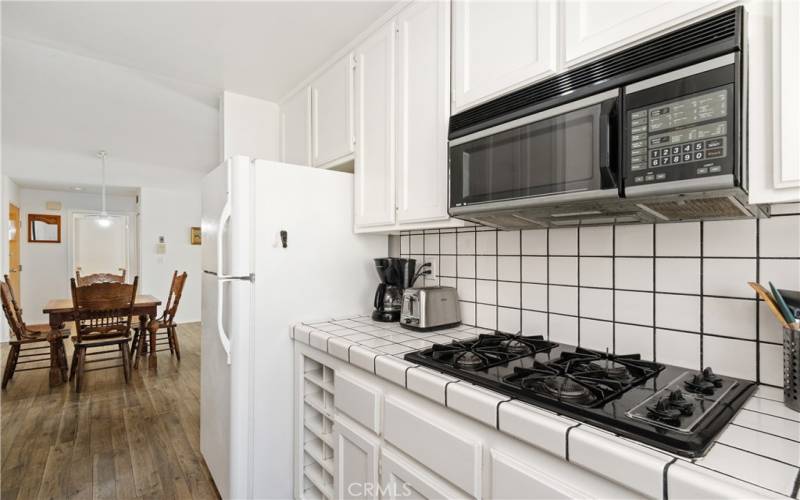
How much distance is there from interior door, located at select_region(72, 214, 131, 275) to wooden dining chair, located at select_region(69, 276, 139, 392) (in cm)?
410

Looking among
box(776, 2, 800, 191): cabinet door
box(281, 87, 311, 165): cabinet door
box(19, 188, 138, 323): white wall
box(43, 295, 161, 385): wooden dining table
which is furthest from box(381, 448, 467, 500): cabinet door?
box(19, 188, 138, 323): white wall

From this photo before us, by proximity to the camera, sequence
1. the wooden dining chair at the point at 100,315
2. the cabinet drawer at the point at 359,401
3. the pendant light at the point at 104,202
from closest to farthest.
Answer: the cabinet drawer at the point at 359,401 → the wooden dining chair at the point at 100,315 → the pendant light at the point at 104,202

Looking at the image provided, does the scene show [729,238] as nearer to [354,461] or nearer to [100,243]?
[354,461]

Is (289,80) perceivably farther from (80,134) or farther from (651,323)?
(80,134)

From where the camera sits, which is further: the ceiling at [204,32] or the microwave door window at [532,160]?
the ceiling at [204,32]

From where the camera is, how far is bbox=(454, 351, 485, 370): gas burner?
1.17 metres

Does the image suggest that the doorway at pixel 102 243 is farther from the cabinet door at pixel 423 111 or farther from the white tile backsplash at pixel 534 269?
the white tile backsplash at pixel 534 269

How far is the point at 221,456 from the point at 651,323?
6.28 ft

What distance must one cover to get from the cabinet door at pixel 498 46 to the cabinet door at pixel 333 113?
Answer: 78 cm

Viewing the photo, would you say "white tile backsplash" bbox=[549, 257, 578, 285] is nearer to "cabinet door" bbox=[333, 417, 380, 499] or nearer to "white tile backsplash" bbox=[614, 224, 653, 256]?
"white tile backsplash" bbox=[614, 224, 653, 256]

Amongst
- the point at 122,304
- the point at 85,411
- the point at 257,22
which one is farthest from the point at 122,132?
the point at 257,22

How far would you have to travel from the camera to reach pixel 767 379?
1043 millimetres

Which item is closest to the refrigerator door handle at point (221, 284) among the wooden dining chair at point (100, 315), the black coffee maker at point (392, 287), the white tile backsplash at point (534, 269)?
the black coffee maker at point (392, 287)

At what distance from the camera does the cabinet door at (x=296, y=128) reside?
8.21ft
